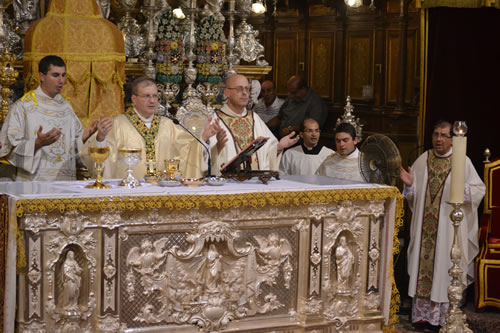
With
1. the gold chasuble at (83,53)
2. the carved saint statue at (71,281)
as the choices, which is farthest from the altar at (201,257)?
the gold chasuble at (83,53)

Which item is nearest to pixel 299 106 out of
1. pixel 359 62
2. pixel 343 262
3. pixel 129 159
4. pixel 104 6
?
pixel 359 62

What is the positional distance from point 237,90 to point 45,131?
4.82 feet

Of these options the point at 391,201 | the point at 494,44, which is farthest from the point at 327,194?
the point at 494,44

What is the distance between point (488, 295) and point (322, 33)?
21.2 feet

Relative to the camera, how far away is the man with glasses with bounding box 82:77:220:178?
264 inches

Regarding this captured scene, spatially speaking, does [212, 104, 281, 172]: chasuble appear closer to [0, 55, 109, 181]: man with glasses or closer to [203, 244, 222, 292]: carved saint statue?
[0, 55, 109, 181]: man with glasses

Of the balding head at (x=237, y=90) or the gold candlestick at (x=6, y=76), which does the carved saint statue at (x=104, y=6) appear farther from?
the balding head at (x=237, y=90)

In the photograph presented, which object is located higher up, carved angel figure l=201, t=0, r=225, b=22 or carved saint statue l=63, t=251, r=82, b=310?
carved angel figure l=201, t=0, r=225, b=22

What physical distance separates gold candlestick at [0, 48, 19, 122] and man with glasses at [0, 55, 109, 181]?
692mm

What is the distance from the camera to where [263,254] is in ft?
20.2

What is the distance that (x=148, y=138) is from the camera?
Result: 6863 millimetres

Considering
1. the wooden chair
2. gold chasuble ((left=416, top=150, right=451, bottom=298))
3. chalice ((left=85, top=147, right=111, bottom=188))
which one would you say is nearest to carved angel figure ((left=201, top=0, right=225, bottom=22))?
gold chasuble ((left=416, top=150, right=451, bottom=298))

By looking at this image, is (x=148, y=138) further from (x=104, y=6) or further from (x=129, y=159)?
(x=104, y=6)

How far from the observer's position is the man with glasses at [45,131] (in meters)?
6.71
